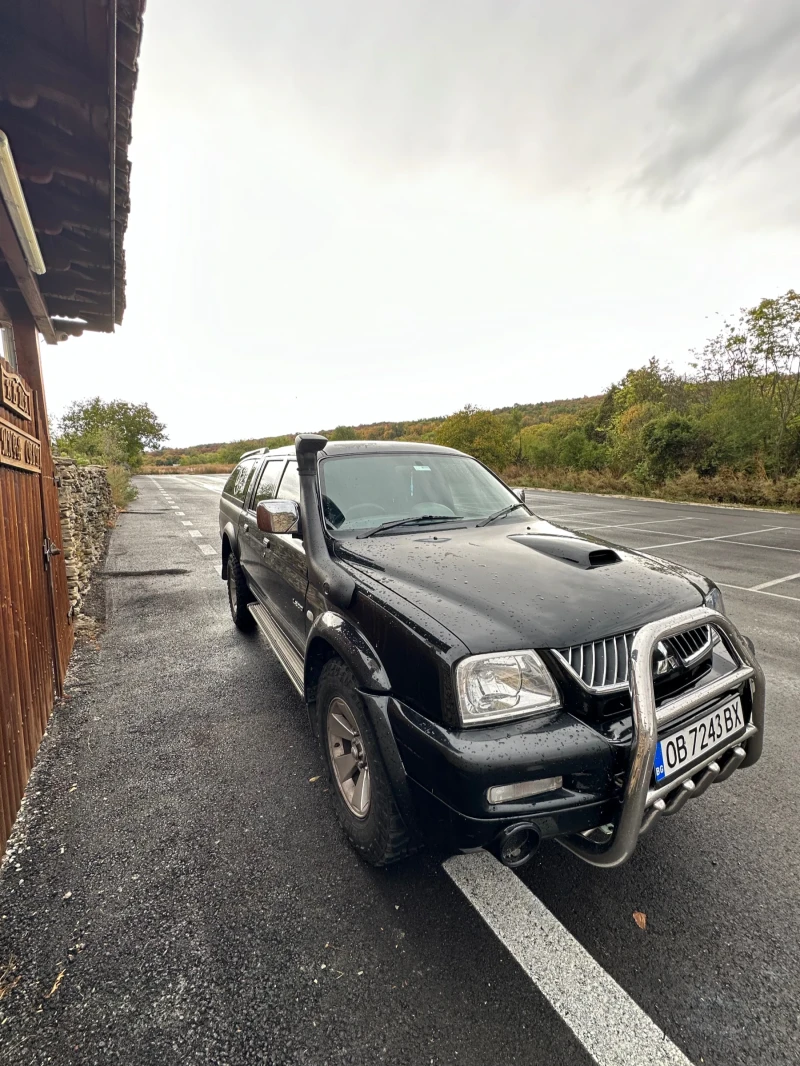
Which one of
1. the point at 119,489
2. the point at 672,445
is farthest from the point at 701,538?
the point at 119,489

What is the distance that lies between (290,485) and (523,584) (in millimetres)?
1960

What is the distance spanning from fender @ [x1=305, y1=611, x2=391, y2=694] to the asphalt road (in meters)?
0.86

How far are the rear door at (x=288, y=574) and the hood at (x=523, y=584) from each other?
474 millimetres

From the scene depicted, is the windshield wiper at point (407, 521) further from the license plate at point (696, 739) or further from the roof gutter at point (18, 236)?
the roof gutter at point (18, 236)

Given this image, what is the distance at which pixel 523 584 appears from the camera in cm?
206

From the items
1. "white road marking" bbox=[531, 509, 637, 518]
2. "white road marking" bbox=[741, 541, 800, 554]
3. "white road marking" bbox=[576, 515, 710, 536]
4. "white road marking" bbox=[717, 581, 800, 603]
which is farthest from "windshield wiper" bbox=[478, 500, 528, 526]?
"white road marking" bbox=[531, 509, 637, 518]

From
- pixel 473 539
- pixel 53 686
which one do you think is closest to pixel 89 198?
pixel 53 686

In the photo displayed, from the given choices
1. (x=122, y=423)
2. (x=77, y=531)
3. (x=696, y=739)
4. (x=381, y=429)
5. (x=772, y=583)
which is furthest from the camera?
(x=381, y=429)

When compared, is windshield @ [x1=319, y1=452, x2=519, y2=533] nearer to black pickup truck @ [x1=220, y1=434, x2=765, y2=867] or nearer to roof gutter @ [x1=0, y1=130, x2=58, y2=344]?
black pickup truck @ [x1=220, y1=434, x2=765, y2=867]

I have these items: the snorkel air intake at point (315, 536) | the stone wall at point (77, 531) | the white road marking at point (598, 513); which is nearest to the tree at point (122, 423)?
the stone wall at point (77, 531)

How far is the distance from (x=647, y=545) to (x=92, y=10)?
10114mm

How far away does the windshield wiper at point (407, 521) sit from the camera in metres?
2.77

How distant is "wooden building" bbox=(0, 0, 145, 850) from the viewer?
7.79ft

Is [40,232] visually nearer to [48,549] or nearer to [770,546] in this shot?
[48,549]
